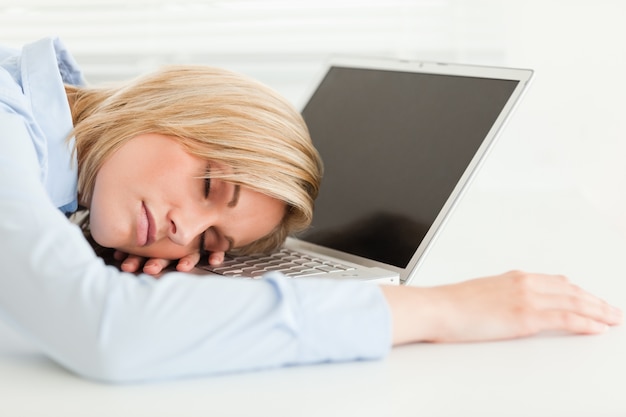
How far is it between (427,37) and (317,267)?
1.14m

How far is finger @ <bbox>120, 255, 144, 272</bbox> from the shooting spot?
3.72 ft

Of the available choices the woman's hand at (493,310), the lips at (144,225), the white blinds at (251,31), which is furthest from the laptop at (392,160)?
the white blinds at (251,31)

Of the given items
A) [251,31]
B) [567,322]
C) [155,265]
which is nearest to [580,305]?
[567,322]

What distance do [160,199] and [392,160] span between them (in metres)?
0.39

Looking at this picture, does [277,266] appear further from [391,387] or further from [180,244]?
[391,387]

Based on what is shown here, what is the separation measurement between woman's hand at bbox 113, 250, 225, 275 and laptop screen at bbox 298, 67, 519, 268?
192 millimetres

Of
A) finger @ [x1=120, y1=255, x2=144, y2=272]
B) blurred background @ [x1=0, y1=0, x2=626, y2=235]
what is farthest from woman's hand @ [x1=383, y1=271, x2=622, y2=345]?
blurred background @ [x1=0, y1=0, x2=626, y2=235]

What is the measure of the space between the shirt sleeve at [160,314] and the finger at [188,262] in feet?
1.15

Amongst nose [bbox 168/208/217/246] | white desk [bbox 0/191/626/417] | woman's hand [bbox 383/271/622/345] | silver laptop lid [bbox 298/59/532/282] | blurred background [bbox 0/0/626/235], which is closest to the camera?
white desk [bbox 0/191/626/417]

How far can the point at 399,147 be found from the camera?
128 centimetres

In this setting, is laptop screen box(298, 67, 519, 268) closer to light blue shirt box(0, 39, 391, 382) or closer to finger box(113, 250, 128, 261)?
finger box(113, 250, 128, 261)

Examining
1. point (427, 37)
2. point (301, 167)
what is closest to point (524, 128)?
point (427, 37)

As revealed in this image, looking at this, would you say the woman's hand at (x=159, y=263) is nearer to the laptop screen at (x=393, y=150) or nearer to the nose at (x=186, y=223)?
the nose at (x=186, y=223)

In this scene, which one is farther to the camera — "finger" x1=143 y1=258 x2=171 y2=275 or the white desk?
"finger" x1=143 y1=258 x2=171 y2=275
